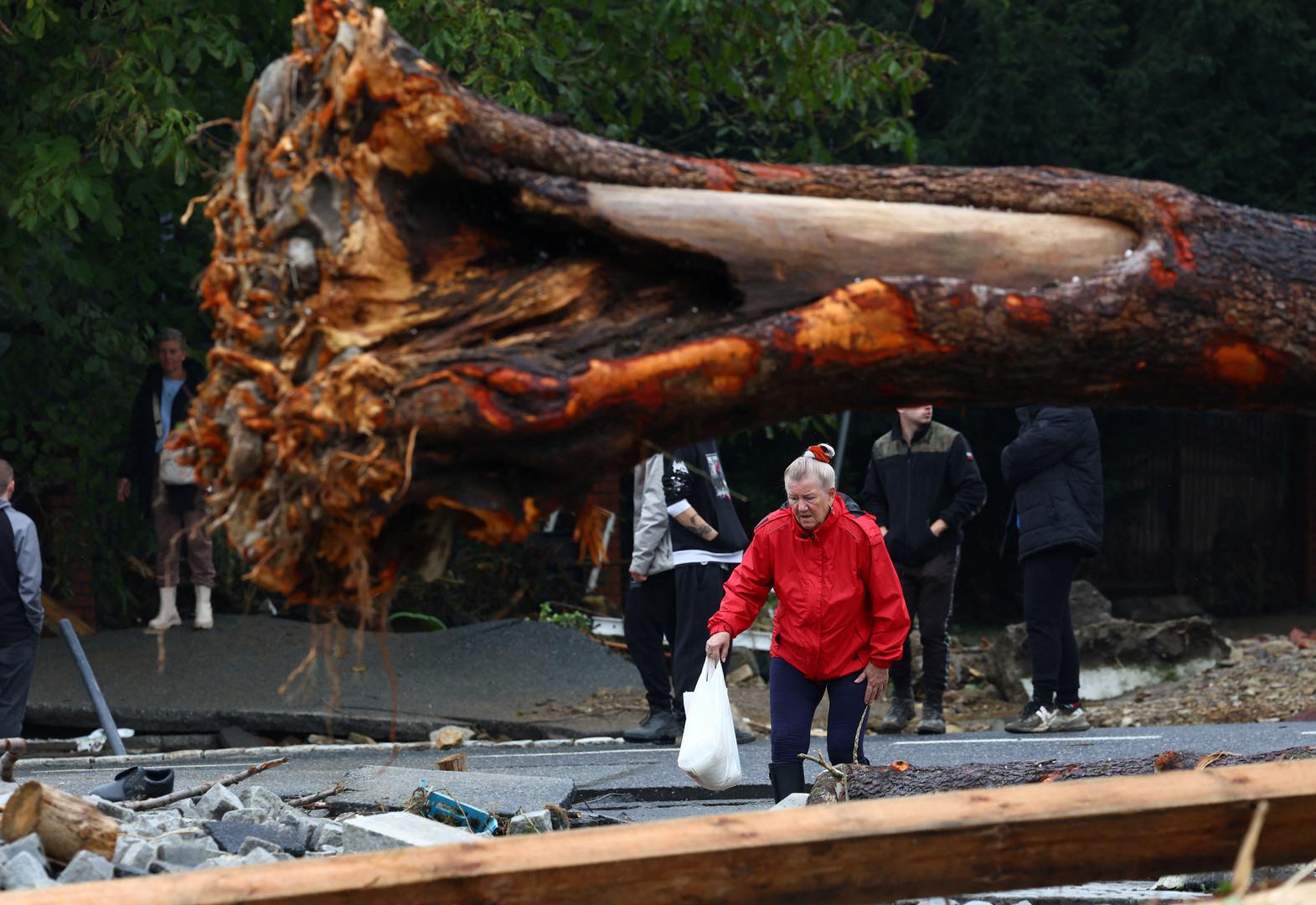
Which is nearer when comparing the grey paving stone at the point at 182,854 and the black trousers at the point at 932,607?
the grey paving stone at the point at 182,854

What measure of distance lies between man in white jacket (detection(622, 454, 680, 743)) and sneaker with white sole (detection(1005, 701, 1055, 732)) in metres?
2.01

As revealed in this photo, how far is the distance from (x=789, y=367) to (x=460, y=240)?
803mm

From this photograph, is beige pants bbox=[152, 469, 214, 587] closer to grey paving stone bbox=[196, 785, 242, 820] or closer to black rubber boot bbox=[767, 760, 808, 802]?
grey paving stone bbox=[196, 785, 242, 820]

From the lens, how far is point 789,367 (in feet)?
11.9

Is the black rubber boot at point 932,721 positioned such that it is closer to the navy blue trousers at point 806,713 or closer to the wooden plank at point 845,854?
the navy blue trousers at point 806,713

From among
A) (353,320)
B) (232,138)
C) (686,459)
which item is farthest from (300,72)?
(232,138)

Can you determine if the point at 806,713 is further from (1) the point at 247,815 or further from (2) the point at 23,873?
(2) the point at 23,873

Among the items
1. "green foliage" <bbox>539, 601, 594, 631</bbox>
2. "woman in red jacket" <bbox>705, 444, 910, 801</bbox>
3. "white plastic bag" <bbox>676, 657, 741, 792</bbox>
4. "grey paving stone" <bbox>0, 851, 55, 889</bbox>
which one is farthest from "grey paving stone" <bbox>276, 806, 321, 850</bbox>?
"green foliage" <bbox>539, 601, 594, 631</bbox>

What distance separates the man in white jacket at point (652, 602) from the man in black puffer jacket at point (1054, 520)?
1974 millimetres

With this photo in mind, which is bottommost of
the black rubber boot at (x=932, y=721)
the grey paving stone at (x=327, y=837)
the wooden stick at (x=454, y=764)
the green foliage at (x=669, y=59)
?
the black rubber boot at (x=932, y=721)

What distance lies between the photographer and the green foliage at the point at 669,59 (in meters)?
10.2

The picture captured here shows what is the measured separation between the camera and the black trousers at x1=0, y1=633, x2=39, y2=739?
858 centimetres

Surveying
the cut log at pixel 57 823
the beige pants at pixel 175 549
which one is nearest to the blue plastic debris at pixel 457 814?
the cut log at pixel 57 823

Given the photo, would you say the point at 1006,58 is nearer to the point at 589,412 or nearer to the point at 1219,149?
the point at 1219,149
